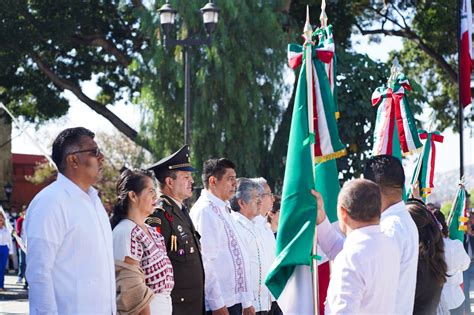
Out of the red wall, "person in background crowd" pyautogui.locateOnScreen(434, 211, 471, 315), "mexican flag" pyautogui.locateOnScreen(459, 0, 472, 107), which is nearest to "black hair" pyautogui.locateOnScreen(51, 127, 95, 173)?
"person in background crowd" pyautogui.locateOnScreen(434, 211, 471, 315)

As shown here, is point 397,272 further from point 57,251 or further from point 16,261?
point 16,261

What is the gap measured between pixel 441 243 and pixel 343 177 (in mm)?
15816

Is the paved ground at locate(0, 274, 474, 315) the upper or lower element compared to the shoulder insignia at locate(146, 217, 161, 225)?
lower

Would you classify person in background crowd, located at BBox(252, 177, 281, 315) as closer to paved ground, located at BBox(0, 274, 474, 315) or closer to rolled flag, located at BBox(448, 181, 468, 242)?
rolled flag, located at BBox(448, 181, 468, 242)

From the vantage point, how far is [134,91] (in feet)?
95.0

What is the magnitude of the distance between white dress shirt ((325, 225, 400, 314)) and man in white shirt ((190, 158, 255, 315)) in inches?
103

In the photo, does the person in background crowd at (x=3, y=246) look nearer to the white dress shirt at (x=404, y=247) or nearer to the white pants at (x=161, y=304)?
the white pants at (x=161, y=304)

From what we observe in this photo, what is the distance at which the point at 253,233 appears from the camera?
8.51 metres

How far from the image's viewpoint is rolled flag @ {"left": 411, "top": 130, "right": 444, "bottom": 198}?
30.2 feet

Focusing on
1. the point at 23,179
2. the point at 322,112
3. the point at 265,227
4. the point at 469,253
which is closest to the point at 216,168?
the point at 265,227

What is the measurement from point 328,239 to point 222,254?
2.21 meters

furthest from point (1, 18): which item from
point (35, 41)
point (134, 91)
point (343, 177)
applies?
point (343, 177)

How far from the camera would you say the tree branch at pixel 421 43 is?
94.2 feet

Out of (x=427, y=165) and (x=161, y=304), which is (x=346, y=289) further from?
(x=427, y=165)
